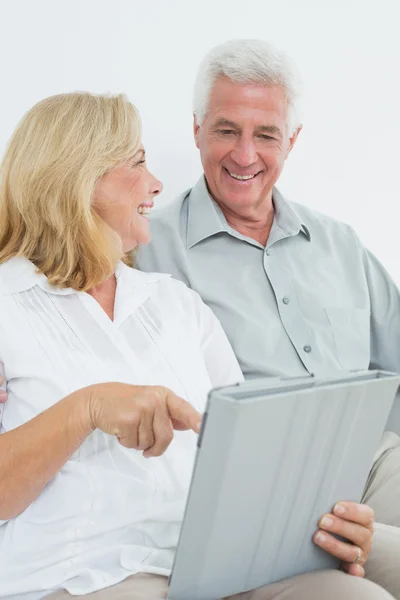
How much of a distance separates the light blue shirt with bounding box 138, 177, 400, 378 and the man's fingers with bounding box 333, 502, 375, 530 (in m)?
0.68

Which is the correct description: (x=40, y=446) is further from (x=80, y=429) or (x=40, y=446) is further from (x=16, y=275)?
(x=16, y=275)

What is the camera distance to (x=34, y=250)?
4.62 feet

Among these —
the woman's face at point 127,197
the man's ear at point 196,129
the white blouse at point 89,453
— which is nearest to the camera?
the white blouse at point 89,453

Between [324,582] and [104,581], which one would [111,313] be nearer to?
[104,581]

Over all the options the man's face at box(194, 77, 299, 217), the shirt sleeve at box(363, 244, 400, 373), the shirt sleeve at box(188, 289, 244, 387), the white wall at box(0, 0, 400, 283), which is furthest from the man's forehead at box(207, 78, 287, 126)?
the shirt sleeve at box(188, 289, 244, 387)

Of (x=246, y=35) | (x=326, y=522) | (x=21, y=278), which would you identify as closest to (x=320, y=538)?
(x=326, y=522)

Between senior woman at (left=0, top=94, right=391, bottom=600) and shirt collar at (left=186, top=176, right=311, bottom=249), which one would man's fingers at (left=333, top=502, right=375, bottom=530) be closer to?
senior woman at (left=0, top=94, right=391, bottom=600)

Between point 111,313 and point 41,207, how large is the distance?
218 mm

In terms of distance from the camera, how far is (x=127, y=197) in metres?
1.49

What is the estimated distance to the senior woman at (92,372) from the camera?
3.62 ft

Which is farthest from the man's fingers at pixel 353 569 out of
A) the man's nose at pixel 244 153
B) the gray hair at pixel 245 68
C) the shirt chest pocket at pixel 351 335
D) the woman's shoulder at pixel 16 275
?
the gray hair at pixel 245 68

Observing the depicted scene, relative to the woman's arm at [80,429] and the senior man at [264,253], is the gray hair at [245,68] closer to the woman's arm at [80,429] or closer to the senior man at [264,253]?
the senior man at [264,253]

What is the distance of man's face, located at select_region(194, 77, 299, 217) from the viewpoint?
194 centimetres

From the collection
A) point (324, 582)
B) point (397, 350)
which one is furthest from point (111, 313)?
point (397, 350)
